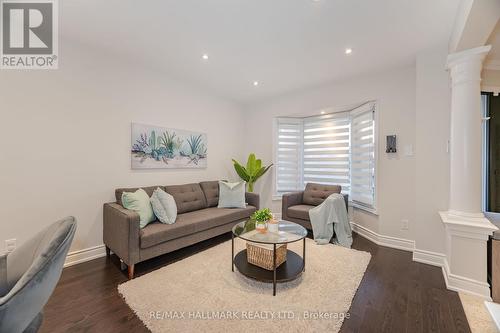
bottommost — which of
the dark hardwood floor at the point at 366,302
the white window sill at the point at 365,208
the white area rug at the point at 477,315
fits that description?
the white area rug at the point at 477,315

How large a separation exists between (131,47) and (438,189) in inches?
166

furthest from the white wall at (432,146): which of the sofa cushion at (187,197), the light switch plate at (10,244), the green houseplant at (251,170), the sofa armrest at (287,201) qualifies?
the light switch plate at (10,244)

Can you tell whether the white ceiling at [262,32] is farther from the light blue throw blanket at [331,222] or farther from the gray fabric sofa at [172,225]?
the light blue throw blanket at [331,222]

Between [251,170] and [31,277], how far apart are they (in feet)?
12.6

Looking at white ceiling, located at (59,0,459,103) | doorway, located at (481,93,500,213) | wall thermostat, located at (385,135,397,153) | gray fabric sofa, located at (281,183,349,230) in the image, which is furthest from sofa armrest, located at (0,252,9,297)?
doorway, located at (481,93,500,213)

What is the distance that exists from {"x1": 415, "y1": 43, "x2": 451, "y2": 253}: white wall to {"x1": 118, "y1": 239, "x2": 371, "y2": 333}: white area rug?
0.92m

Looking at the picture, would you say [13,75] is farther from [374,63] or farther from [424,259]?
[424,259]

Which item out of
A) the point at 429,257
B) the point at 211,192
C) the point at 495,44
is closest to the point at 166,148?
the point at 211,192

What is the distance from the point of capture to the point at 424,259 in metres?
2.74

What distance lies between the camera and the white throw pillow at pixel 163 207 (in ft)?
8.89

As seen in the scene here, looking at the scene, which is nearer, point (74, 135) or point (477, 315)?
point (477, 315)

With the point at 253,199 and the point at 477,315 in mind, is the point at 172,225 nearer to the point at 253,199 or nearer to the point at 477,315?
the point at 253,199

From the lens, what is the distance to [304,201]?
4172 millimetres

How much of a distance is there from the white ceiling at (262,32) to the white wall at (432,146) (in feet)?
0.96
